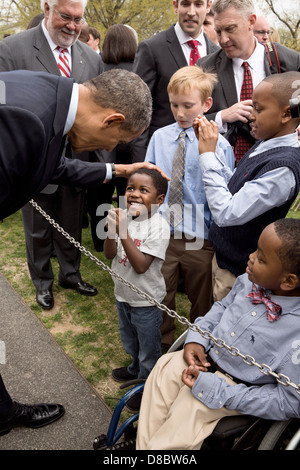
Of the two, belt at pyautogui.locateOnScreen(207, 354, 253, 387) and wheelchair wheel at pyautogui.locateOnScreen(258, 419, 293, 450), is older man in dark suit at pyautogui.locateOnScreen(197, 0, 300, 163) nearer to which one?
belt at pyautogui.locateOnScreen(207, 354, 253, 387)

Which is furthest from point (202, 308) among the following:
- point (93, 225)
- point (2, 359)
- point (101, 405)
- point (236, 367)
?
point (93, 225)

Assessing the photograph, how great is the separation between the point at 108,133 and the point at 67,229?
2.11m

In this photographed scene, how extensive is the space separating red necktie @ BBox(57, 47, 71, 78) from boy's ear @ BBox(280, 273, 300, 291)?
283 cm

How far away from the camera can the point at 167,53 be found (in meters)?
3.72

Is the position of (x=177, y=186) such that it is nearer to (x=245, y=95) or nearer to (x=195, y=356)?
(x=245, y=95)

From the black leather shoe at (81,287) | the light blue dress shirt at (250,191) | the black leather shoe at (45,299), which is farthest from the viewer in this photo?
the black leather shoe at (81,287)

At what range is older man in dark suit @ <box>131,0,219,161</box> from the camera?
3.68 m

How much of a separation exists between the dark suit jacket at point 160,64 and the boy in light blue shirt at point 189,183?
818 millimetres

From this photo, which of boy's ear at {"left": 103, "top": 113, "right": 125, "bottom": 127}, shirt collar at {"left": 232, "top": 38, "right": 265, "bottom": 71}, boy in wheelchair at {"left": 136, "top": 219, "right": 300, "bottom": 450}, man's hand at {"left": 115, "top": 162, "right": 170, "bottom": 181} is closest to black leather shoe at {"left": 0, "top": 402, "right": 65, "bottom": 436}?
boy in wheelchair at {"left": 136, "top": 219, "right": 300, "bottom": 450}

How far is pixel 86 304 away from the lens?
3.99 m

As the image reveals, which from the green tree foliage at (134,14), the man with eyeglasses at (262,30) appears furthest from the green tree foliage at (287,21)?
the man with eyeglasses at (262,30)

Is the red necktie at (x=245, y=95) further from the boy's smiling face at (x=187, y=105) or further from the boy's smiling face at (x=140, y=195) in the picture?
the boy's smiling face at (x=140, y=195)

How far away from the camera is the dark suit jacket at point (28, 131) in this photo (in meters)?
1.64

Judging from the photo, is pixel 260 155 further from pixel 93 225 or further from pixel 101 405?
pixel 93 225
